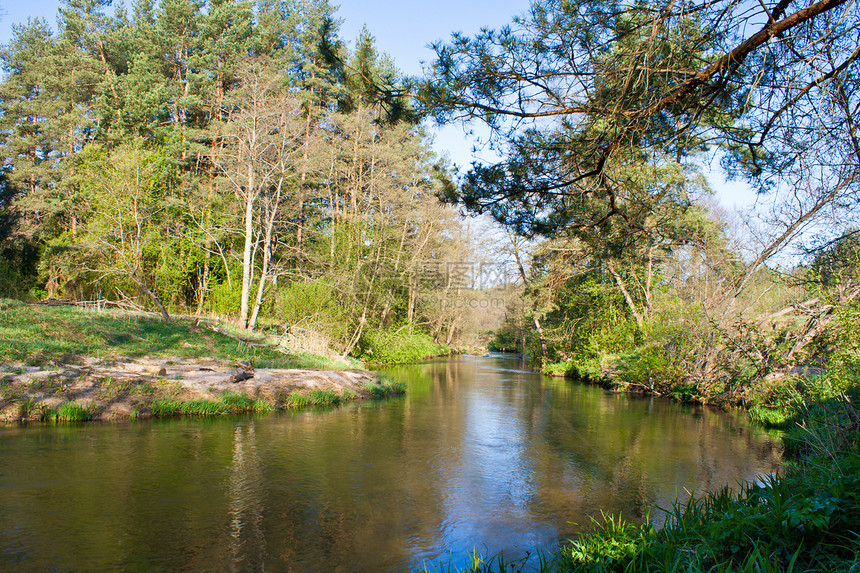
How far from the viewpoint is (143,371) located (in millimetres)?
11172

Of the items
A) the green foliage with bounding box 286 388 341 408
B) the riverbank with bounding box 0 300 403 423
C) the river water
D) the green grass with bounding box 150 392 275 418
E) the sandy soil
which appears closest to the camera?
the river water

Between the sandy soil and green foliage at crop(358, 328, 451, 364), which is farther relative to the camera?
green foliage at crop(358, 328, 451, 364)

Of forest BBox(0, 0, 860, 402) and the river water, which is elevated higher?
forest BBox(0, 0, 860, 402)

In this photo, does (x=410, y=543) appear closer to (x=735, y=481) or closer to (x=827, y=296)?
(x=735, y=481)

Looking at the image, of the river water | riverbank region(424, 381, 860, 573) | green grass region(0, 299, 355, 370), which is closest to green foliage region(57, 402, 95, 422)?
the river water

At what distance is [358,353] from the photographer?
78.3ft

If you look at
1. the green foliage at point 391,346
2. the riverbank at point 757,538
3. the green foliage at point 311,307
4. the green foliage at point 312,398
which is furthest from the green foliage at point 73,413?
the green foliage at point 391,346

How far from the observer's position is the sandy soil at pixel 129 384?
928 centimetres

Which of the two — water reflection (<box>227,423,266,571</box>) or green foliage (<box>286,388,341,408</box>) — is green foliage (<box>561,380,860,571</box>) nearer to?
water reflection (<box>227,423,266,571</box>)

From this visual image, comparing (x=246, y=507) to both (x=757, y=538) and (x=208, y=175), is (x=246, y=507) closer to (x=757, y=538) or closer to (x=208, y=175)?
(x=757, y=538)

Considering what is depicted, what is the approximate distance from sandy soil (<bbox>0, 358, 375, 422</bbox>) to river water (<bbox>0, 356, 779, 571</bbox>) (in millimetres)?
616

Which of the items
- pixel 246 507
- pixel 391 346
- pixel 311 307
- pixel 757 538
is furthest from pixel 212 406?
pixel 391 346

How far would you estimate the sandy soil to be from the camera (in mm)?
9281

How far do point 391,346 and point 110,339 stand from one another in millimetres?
13823
